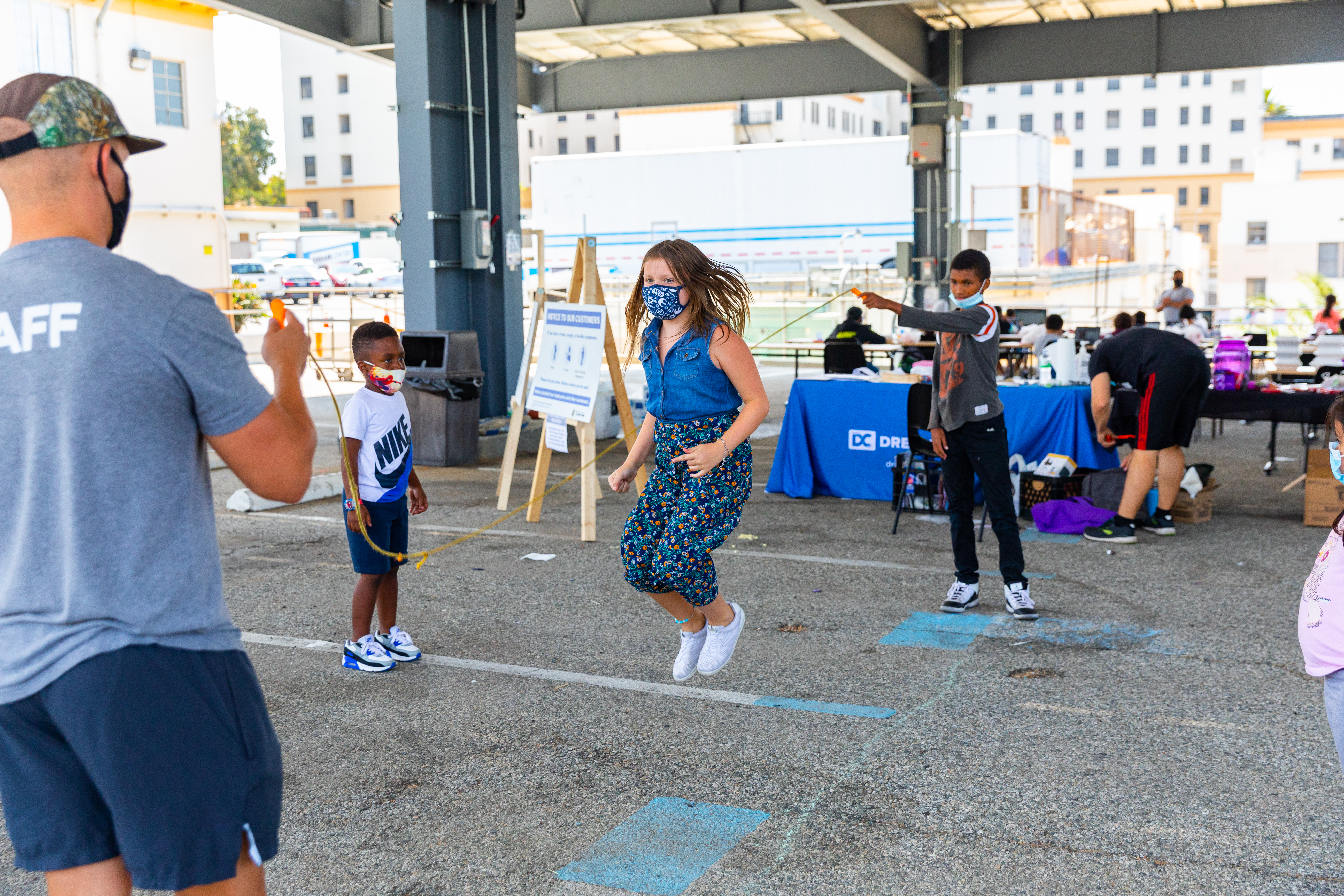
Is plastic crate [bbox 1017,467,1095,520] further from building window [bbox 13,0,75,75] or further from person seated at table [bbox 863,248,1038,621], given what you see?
building window [bbox 13,0,75,75]

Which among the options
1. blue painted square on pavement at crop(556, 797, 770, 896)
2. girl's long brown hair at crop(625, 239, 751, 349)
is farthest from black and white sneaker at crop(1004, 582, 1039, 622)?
blue painted square on pavement at crop(556, 797, 770, 896)

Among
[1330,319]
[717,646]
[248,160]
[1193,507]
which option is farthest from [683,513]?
[248,160]

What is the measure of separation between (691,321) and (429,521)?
17.0ft

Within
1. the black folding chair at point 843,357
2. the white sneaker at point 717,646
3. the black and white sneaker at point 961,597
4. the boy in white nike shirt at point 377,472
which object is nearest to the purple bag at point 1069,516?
the black and white sneaker at point 961,597

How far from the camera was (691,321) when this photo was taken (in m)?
4.45

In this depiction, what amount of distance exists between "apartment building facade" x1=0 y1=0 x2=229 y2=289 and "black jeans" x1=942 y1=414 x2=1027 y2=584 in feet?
95.3

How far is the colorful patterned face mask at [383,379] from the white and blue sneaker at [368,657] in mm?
1142

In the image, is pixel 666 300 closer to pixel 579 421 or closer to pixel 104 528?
pixel 104 528

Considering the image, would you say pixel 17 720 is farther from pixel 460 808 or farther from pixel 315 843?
pixel 460 808

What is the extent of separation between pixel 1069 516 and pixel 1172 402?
105 centimetres

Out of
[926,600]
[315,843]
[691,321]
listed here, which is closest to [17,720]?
[315,843]

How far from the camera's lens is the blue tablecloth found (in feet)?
30.5

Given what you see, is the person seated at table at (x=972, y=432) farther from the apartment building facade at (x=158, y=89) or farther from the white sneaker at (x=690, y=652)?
the apartment building facade at (x=158, y=89)

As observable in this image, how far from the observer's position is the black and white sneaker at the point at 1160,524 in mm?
8445
